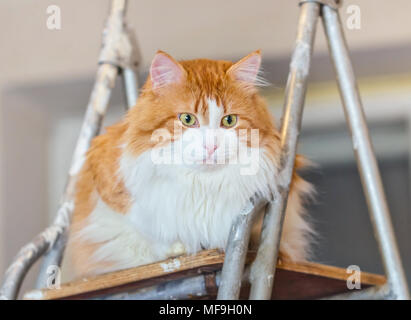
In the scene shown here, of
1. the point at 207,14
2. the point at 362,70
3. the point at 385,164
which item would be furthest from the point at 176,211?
the point at 385,164

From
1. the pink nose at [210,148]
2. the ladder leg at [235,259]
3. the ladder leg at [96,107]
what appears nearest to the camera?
the ladder leg at [235,259]

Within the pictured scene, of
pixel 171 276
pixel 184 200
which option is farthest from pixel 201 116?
pixel 171 276

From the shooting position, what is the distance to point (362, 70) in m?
1.98

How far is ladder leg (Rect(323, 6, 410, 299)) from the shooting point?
0.77m

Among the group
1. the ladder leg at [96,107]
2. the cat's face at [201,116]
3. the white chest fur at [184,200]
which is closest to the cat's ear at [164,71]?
the cat's face at [201,116]

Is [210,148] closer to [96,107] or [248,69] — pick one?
[248,69]

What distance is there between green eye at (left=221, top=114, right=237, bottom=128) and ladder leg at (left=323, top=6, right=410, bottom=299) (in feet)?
0.56

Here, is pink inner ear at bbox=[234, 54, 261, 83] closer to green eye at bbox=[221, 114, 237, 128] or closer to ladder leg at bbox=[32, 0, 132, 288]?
green eye at bbox=[221, 114, 237, 128]

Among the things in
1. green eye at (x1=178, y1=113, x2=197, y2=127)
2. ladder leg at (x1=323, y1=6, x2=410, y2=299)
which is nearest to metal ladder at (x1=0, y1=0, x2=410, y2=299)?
ladder leg at (x1=323, y1=6, x2=410, y2=299)

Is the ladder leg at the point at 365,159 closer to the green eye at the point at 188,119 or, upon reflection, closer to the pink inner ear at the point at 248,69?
the pink inner ear at the point at 248,69

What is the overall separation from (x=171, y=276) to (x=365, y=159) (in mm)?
330

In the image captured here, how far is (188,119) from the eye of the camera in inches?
31.6

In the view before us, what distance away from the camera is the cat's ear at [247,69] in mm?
830

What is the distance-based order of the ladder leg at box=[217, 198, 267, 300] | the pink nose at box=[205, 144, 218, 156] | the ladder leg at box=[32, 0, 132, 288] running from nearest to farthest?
1. the ladder leg at box=[217, 198, 267, 300]
2. the pink nose at box=[205, 144, 218, 156]
3. the ladder leg at box=[32, 0, 132, 288]
